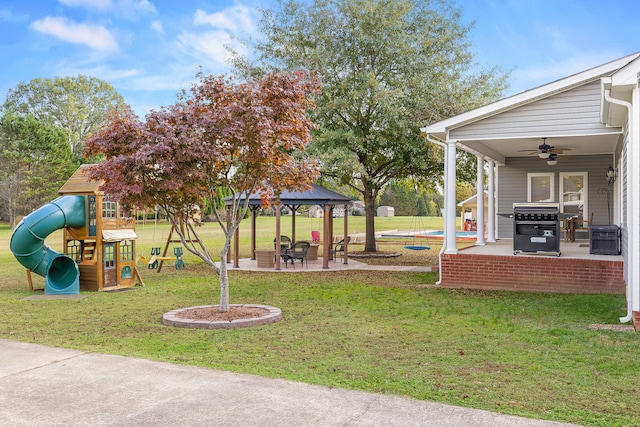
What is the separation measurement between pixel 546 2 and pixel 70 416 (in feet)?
122

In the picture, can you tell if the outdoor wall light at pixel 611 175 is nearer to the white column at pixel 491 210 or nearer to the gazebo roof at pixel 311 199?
the white column at pixel 491 210

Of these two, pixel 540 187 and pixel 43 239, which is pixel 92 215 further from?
pixel 540 187

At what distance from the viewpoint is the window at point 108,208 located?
1273cm

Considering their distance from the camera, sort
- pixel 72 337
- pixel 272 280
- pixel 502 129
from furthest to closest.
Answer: pixel 272 280 → pixel 502 129 → pixel 72 337

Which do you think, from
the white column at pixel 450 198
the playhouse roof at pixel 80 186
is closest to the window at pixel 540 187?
the white column at pixel 450 198

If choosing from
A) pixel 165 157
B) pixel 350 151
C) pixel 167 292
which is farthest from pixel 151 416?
pixel 350 151

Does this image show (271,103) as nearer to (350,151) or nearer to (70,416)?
(70,416)

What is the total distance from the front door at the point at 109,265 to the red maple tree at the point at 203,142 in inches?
184

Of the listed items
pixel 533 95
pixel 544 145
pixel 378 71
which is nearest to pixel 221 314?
pixel 533 95

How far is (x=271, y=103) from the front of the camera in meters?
8.64

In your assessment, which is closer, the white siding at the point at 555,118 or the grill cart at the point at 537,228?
the white siding at the point at 555,118

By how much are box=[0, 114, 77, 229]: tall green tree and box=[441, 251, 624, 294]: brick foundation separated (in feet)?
136

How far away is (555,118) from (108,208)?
9.74m

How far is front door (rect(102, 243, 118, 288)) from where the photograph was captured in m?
13.0
